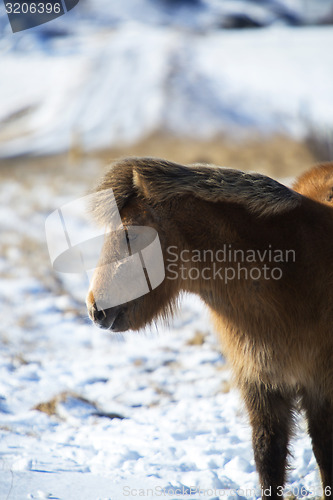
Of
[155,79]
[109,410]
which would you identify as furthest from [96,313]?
[155,79]

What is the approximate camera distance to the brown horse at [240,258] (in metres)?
2.15

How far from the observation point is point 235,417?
12.0 ft

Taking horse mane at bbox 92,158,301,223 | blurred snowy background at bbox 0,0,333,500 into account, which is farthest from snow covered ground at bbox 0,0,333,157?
horse mane at bbox 92,158,301,223

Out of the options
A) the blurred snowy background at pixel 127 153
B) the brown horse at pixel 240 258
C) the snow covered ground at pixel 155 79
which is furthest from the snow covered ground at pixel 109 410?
the snow covered ground at pixel 155 79

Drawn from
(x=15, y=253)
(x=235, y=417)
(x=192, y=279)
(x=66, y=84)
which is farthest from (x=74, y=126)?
(x=192, y=279)

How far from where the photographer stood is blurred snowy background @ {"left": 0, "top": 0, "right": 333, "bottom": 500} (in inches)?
124

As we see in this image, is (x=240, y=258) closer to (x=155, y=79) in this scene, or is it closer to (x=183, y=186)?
(x=183, y=186)

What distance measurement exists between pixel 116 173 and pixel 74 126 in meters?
11.7

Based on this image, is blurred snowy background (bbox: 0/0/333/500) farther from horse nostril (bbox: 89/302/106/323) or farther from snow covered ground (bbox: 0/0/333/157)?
horse nostril (bbox: 89/302/106/323)

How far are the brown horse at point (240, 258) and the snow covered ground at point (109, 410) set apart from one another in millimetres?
326

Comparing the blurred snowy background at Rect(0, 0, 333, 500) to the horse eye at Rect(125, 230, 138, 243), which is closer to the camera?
the horse eye at Rect(125, 230, 138, 243)

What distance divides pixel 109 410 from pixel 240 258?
212 cm

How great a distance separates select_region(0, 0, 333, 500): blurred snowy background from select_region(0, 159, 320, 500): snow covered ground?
0.05 ft

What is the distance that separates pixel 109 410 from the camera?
386 centimetres
